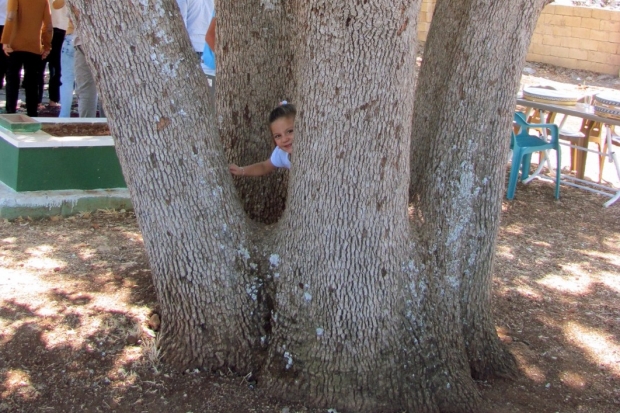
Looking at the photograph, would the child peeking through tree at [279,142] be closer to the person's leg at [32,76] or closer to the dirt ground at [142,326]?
the dirt ground at [142,326]

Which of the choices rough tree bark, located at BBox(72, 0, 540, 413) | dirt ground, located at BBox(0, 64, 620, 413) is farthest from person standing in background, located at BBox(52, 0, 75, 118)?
rough tree bark, located at BBox(72, 0, 540, 413)

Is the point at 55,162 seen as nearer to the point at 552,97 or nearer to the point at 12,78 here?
the point at 12,78

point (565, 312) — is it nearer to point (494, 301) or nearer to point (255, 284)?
point (494, 301)

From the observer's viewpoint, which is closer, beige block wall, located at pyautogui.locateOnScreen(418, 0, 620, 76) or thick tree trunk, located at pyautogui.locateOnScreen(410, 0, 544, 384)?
thick tree trunk, located at pyautogui.locateOnScreen(410, 0, 544, 384)

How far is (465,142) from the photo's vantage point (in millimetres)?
→ 3510

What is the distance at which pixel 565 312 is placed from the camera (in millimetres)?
4910

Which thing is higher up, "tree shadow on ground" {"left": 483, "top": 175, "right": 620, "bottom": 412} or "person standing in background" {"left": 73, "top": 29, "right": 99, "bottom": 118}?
"person standing in background" {"left": 73, "top": 29, "right": 99, "bottom": 118}

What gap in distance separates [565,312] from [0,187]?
4.52 metres

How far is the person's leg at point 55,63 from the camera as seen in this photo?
30.7 ft

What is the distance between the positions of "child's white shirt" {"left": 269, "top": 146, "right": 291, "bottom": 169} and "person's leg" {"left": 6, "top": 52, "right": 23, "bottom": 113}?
5680 mm

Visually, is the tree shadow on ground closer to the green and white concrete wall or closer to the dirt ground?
the dirt ground

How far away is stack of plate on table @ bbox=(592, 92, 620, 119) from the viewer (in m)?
6.98

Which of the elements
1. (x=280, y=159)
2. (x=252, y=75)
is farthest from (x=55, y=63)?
(x=280, y=159)

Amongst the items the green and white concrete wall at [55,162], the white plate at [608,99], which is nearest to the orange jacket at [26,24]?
the green and white concrete wall at [55,162]
